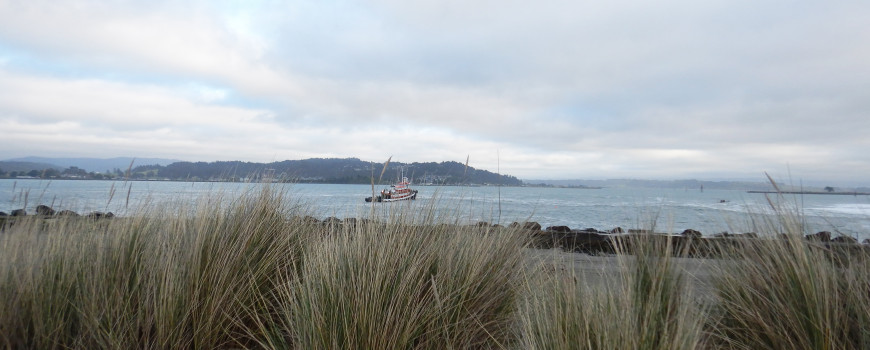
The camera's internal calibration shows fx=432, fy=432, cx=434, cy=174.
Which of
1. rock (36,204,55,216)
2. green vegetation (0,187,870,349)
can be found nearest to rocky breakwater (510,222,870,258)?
green vegetation (0,187,870,349)

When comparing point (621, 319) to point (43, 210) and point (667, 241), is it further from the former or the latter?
point (43, 210)

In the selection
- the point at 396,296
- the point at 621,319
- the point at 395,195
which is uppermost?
the point at 395,195

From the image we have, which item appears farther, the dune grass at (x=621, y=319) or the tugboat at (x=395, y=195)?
the tugboat at (x=395, y=195)

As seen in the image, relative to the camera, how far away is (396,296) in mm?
2234

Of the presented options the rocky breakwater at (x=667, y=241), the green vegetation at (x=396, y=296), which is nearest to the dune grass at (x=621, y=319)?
the green vegetation at (x=396, y=296)

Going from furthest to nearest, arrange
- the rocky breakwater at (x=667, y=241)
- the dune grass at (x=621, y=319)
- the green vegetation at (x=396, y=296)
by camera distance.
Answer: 1. the rocky breakwater at (x=667, y=241)
2. the green vegetation at (x=396, y=296)
3. the dune grass at (x=621, y=319)

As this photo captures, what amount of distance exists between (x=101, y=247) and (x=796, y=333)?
12.0ft

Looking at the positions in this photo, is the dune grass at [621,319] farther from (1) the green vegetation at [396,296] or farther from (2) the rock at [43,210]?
(2) the rock at [43,210]

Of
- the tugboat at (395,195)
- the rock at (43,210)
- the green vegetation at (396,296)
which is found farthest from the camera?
A: the rock at (43,210)

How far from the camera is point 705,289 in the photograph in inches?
112

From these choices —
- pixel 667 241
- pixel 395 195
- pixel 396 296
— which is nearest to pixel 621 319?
pixel 667 241

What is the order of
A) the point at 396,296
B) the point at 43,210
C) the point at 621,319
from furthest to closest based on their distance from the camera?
the point at 43,210 → the point at 396,296 → the point at 621,319

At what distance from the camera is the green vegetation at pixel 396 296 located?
1.87 m

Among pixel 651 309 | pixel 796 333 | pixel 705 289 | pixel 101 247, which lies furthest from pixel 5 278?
pixel 705 289
